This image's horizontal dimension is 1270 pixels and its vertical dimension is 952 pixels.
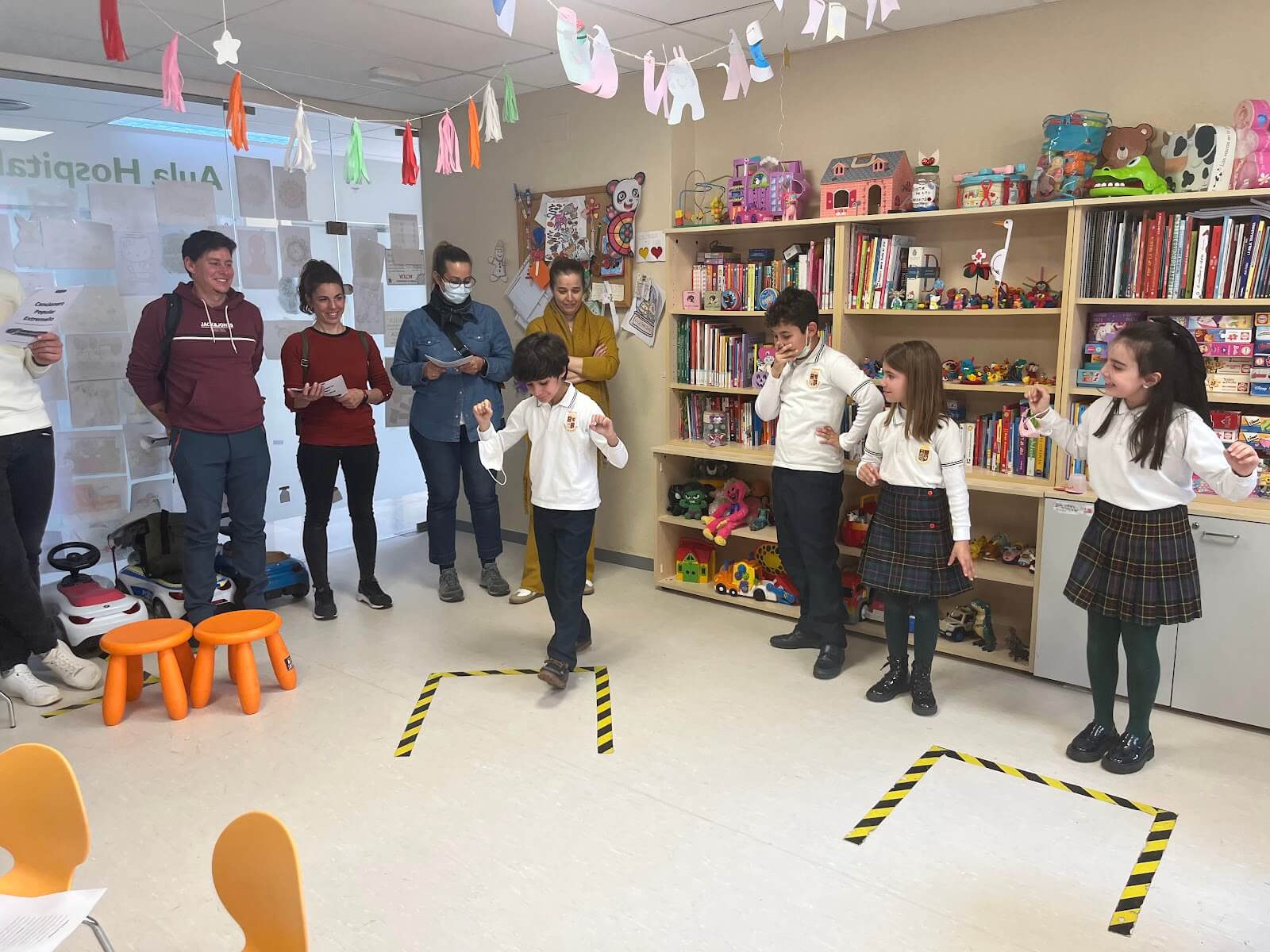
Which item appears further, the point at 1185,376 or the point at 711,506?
the point at 711,506

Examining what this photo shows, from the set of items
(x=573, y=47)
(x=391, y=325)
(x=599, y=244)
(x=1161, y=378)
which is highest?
(x=573, y=47)

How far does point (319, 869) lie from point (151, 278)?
3.33 meters

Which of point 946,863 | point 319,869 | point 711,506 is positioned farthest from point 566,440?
point 946,863

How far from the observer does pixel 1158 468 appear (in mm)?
2836

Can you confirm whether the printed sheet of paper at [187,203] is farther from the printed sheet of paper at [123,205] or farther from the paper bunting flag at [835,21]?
the paper bunting flag at [835,21]

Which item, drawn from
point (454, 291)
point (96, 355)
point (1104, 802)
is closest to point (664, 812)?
point (1104, 802)

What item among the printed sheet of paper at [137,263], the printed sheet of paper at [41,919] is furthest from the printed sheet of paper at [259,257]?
the printed sheet of paper at [41,919]

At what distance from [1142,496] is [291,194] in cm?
445

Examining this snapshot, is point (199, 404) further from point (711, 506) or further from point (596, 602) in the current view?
point (711, 506)

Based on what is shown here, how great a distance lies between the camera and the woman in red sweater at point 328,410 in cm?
438

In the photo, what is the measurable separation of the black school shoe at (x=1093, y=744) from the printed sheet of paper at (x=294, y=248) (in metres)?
4.40

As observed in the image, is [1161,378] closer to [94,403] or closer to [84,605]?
[84,605]

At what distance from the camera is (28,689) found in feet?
11.8

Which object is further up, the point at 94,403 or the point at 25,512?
the point at 94,403
